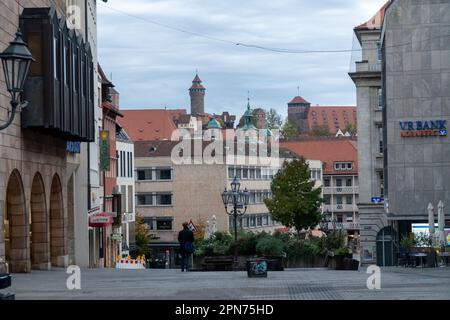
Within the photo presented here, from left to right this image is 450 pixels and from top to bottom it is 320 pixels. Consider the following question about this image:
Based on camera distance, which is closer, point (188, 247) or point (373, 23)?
point (188, 247)

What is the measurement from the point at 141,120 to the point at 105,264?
12495cm

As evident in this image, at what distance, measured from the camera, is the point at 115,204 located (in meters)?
72.7

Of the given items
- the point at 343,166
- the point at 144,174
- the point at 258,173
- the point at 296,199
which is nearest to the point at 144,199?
the point at 144,174

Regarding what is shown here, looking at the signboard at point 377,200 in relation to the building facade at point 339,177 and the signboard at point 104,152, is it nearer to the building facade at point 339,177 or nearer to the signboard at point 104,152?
the signboard at point 104,152

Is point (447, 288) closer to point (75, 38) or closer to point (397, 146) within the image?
point (75, 38)

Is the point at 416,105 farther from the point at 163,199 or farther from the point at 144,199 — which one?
the point at 144,199

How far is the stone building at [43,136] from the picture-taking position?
3030cm

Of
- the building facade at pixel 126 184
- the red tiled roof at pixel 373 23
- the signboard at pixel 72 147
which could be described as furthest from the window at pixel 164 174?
the signboard at pixel 72 147

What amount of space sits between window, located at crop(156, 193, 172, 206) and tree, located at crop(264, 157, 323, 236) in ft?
79.4

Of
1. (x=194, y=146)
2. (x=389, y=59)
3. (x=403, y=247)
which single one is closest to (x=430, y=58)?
(x=389, y=59)

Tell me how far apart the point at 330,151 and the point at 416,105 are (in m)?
117

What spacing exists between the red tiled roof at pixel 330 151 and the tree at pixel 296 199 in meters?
63.9

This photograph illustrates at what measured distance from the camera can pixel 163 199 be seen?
125625 mm

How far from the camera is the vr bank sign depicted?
185 ft
